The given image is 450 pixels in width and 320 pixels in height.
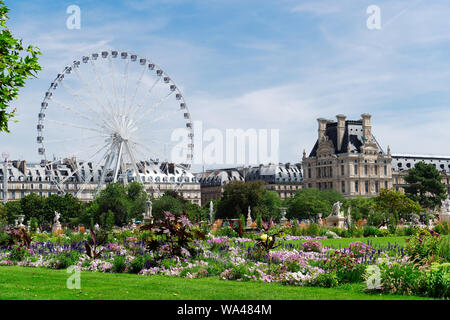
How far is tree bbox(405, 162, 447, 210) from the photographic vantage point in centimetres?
10400

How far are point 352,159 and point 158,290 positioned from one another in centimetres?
10973

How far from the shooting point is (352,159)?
120000 mm

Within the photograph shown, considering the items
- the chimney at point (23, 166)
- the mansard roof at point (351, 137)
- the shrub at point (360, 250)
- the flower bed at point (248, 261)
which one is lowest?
the flower bed at point (248, 261)

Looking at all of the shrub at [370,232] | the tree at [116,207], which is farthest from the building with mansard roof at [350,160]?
the shrub at [370,232]

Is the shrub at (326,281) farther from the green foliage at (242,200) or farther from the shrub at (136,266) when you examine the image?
the green foliage at (242,200)

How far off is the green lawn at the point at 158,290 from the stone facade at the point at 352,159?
352 feet

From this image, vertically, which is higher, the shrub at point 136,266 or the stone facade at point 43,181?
the stone facade at point 43,181

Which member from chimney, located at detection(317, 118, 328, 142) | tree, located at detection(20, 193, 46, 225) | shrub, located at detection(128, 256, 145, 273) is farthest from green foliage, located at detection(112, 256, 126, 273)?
chimney, located at detection(317, 118, 328, 142)

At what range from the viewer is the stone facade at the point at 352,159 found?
4732 inches

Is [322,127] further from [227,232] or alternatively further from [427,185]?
[227,232]

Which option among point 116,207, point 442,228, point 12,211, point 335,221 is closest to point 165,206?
point 116,207

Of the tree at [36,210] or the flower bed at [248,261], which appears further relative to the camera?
the tree at [36,210]
